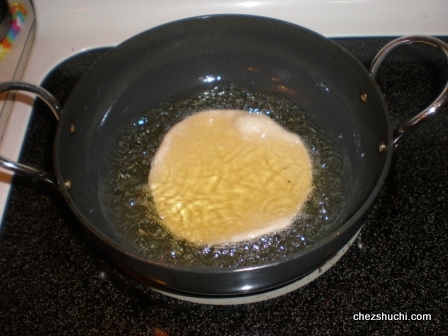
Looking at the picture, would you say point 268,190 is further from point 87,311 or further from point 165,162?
point 87,311

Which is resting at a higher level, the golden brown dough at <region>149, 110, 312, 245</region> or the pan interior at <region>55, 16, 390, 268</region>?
the pan interior at <region>55, 16, 390, 268</region>

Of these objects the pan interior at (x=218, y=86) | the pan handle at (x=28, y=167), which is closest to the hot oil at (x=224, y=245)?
the pan interior at (x=218, y=86)

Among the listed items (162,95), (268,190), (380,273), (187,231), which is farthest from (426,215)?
(162,95)

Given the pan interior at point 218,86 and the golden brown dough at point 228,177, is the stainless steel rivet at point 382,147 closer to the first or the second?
the pan interior at point 218,86

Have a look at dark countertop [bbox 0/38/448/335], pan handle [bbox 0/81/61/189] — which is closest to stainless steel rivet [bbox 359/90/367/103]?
dark countertop [bbox 0/38/448/335]

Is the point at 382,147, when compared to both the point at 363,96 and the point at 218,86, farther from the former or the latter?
the point at 218,86

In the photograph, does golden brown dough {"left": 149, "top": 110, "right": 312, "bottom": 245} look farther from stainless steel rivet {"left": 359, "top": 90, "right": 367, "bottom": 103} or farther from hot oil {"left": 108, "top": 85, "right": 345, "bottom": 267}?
stainless steel rivet {"left": 359, "top": 90, "right": 367, "bottom": 103}

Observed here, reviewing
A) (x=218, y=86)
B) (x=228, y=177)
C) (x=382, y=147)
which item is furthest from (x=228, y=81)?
(x=382, y=147)

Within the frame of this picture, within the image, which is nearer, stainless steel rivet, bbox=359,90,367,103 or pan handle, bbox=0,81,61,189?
pan handle, bbox=0,81,61,189
